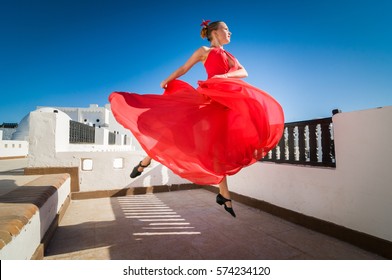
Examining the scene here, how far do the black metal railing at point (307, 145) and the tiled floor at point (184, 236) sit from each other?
0.93m

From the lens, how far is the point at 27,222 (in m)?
1.63

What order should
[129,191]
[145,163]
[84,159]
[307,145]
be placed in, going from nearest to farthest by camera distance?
[145,163] < [307,145] < [84,159] < [129,191]

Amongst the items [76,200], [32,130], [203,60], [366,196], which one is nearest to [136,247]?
[203,60]

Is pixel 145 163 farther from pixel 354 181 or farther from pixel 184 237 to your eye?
pixel 354 181

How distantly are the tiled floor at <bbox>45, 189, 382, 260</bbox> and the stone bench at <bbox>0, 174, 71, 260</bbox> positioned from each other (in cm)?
24

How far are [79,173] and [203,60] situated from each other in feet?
12.4

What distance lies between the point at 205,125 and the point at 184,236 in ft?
4.68

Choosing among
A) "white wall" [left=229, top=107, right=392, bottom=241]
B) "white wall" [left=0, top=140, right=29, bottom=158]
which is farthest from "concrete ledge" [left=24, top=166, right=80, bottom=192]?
"white wall" [left=0, top=140, right=29, bottom=158]

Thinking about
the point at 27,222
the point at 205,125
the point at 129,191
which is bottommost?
the point at 129,191

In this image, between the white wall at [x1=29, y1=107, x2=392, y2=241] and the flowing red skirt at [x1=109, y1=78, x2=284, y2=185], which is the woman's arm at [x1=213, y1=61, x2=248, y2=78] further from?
the white wall at [x1=29, y1=107, x2=392, y2=241]

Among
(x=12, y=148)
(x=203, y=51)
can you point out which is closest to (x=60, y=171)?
(x=203, y=51)

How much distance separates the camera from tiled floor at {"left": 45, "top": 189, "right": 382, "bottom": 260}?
212 centimetres

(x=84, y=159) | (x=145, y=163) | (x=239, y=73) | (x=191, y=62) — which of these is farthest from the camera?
(x=84, y=159)

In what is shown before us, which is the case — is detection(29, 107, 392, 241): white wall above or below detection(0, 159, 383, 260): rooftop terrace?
above
